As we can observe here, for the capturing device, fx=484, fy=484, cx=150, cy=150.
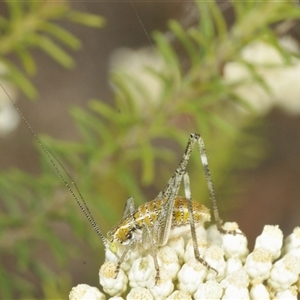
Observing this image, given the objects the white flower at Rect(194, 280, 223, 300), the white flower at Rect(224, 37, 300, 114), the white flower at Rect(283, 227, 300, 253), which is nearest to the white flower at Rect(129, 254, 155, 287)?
the white flower at Rect(194, 280, 223, 300)

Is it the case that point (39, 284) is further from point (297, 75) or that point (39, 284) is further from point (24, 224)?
point (297, 75)

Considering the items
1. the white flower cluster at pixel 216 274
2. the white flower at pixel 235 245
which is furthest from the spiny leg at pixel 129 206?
the white flower at pixel 235 245

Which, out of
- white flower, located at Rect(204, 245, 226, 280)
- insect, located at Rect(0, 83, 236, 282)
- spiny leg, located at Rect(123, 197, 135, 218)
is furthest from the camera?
spiny leg, located at Rect(123, 197, 135, 218)

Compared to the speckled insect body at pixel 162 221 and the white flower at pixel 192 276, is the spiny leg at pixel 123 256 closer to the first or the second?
the speckled insect body at pixel 162 221

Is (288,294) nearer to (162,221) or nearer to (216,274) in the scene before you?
(216,274)

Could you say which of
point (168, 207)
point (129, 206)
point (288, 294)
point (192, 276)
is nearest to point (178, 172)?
point (168, 207)

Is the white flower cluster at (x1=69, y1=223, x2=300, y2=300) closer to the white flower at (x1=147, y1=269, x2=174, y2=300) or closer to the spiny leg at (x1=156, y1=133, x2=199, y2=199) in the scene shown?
the white flower at (x1=147, y1=269, x2=174, y2=300)

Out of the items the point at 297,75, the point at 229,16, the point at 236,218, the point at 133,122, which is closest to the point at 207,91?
the point at 133,122
